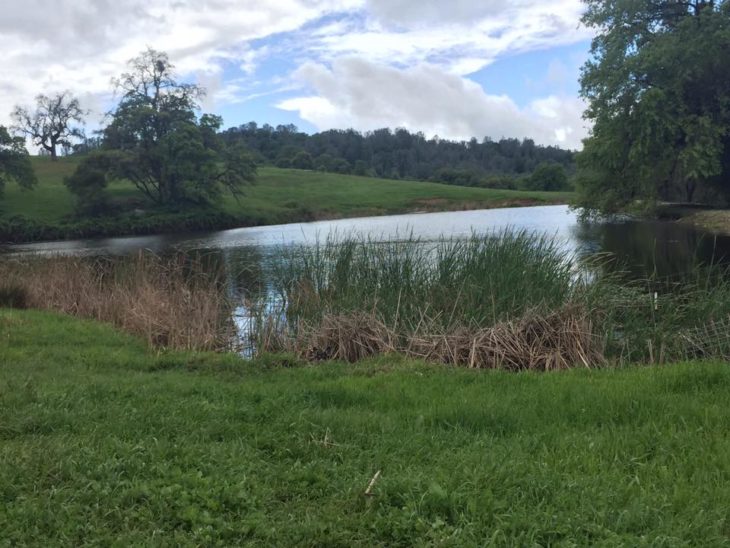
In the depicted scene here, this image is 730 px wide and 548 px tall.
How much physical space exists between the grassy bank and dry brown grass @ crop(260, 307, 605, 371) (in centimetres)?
4987

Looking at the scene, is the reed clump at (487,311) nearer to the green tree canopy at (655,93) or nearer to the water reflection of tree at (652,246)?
the water reflection of tree at (652,246)

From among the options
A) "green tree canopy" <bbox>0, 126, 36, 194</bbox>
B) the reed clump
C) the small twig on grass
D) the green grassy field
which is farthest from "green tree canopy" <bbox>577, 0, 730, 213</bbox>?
"green tree canopy" <bbox>0, 126, 36, 194</bbox>

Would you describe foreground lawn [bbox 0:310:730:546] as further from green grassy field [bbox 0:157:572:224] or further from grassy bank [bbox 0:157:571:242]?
green grassy field [bbox 0:157:572:224]

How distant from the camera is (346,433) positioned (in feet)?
18.1

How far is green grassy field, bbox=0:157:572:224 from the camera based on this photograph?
2493 inches

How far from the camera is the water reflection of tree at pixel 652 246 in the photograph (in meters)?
19.5

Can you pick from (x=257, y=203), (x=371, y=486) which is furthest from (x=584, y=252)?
(x=257, y=203)

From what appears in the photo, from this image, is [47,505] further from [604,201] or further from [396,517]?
[604,201]

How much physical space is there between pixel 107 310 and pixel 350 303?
6.30m

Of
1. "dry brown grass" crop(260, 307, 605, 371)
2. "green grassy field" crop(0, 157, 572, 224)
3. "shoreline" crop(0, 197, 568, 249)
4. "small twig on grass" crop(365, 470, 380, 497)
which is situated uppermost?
"green grassy field" crop(0, 157, 572, 224)

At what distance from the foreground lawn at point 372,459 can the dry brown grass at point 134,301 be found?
3901 mm

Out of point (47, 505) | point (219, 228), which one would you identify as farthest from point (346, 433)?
point (219, 228)

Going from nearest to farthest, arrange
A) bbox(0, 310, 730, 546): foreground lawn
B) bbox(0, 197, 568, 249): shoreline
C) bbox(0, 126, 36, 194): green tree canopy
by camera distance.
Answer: bbox(0, 310, 730, 546): foreground lawn, bbox(0, 197, 568, 249): shoreline, bbox(0, 126, 36, 194): green tree canopy

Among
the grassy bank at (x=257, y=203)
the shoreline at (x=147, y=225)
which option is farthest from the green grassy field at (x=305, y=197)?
the shoreline at (x=147, y=225)
